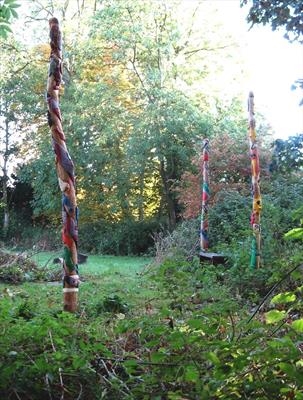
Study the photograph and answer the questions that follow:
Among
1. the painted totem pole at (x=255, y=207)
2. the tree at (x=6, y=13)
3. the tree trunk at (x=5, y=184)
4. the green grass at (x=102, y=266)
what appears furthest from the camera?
the tree trunk at (x=5, y=184)

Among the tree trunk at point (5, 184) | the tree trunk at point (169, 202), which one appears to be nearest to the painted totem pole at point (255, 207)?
the tree trunk at point (169, 202)

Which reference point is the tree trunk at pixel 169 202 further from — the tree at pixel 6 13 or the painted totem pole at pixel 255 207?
the tree at pixel 6 13

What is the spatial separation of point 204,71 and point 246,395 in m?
18.6

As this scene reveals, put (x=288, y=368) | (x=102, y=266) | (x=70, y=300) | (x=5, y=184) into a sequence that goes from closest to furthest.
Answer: (x=288, y=368) < (x=70, y=300) < (x=102, y=266) < (x=5, y=184)

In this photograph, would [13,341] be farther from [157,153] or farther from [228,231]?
[157,153]

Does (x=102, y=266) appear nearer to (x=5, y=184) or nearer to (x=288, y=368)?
(x=288, y=368)

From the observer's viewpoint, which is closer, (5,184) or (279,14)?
(279,14)

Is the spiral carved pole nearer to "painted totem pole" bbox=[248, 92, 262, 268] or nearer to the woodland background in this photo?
"painted totem pole" bbox=[248, 92, 262, 268]

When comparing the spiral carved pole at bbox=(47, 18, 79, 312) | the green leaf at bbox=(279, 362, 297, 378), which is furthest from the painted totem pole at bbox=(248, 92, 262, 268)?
the green leaf at bbox=(279, 362, 297, 378)

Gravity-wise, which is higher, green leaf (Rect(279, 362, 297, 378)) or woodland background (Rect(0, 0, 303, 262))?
woodland background (Rect(0, 0, 303, 262))

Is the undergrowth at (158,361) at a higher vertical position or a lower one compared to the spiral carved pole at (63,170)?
lower

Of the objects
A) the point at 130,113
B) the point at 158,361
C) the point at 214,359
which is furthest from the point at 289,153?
the point at 130,113

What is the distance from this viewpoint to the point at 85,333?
2613mm

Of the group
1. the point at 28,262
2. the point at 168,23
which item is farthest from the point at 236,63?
Answer: the point at 28,262
